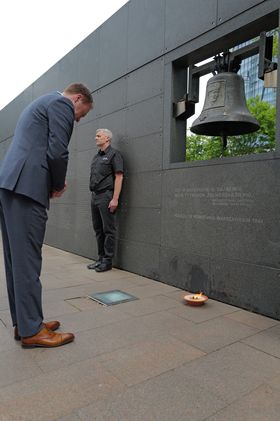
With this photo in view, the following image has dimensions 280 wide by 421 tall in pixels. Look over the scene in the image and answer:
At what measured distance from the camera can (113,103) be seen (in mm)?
5445

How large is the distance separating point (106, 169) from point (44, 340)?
2.94 metres

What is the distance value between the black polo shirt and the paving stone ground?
1.95m

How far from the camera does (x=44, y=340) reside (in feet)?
8.01

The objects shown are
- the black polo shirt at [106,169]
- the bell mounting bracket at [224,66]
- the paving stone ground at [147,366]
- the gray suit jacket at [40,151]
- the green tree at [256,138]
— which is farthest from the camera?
the green tree at [256,138]

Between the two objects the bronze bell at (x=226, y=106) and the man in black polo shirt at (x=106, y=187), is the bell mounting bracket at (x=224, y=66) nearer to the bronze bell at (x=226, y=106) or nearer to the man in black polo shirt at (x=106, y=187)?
the bronze bell at (x=226, y=106)

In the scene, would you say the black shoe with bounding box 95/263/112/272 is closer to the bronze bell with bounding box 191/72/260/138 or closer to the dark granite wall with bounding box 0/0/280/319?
the dark granite wall with bounding box 0/0/280/319

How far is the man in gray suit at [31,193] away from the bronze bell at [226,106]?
1.61 meters

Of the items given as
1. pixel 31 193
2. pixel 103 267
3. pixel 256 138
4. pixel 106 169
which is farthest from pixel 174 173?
pixel 256 138

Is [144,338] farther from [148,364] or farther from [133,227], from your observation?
[133,227]

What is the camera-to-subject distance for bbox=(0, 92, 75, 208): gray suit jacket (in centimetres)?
238

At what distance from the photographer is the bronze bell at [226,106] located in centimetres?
344

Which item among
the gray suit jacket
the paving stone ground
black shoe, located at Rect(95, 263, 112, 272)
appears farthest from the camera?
black shoe, located at Rect(95, 263, 112, 272)

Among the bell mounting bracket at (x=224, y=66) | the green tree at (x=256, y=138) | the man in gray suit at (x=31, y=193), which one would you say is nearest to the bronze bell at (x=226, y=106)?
the bell mounting bracket at (x=224, y=66)

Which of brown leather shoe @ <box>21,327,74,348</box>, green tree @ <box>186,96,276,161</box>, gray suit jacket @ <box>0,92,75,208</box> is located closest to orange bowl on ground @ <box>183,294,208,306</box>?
brown leather shoe @ <box>21,327,74,348</box>
